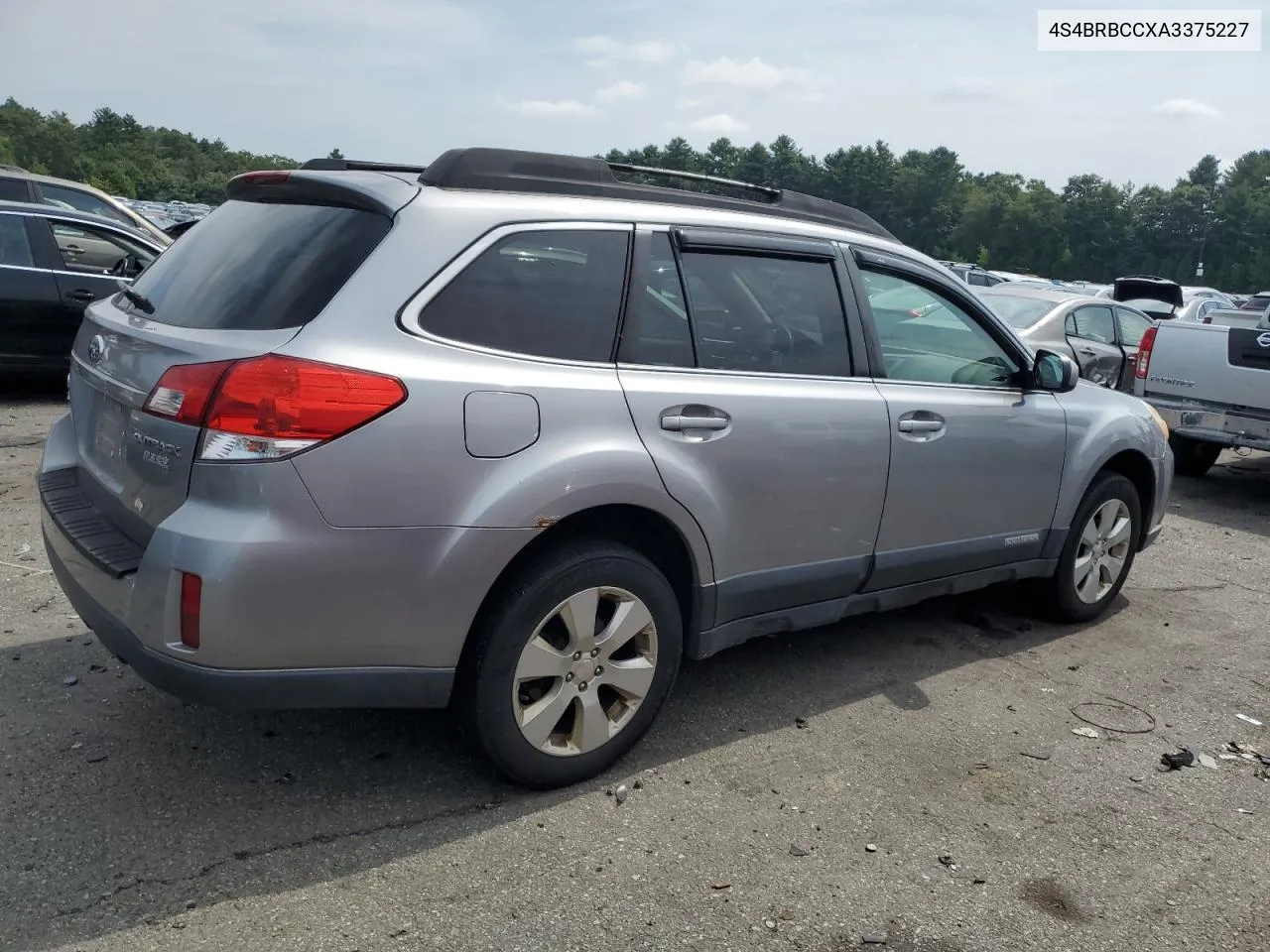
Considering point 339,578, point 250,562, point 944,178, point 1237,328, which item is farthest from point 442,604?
point 944,178

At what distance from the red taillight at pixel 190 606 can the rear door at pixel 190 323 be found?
0.76 feet

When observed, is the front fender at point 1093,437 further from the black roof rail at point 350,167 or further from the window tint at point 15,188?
the window tint at point 15,188

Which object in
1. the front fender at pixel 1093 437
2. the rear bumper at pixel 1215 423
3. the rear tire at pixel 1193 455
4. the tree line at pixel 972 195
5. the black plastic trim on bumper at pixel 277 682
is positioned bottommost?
the rear tire at pixel 1193 455

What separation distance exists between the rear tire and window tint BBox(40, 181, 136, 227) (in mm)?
11721

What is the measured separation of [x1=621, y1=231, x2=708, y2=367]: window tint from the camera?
341 centimetres

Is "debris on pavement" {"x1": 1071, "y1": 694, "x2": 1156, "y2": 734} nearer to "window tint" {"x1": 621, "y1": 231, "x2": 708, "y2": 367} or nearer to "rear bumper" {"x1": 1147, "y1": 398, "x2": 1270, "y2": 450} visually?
"window tint" {"x1": 621, "y1": 231, "x2": 708, "y2": 367}

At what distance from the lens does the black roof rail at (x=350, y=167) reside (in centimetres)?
362

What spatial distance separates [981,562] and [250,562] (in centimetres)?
314

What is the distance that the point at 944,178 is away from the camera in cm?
12031

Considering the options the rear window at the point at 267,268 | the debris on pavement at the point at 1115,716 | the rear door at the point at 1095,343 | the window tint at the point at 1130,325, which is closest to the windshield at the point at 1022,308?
the rear door at the point at 1095,343

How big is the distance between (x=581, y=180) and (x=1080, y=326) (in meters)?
9.44

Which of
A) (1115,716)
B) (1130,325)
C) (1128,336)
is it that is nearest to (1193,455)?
(1128,336)

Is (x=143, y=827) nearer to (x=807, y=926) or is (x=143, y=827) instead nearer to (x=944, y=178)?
(x=807, y=926)

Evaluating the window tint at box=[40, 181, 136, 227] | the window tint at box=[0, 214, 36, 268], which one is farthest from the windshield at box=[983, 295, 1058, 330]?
the window tint at box=[40, 181, 136, 227]
